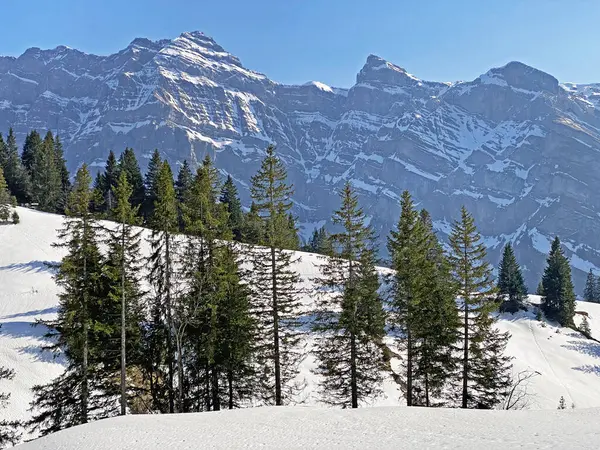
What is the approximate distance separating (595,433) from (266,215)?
16.0m

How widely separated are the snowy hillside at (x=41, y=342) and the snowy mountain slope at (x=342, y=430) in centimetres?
1122

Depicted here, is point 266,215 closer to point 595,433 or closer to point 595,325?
point 595,433

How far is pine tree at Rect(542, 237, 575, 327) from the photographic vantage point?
213 feet

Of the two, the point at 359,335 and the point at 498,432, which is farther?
the point at 359,335

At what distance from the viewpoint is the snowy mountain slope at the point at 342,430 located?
11.1 metres

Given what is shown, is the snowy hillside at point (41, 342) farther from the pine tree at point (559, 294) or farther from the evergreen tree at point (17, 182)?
the evergreen tree at point (17, 182)

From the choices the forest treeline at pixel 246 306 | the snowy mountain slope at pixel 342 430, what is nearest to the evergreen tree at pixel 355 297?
the forest treeline at pixel 246 306

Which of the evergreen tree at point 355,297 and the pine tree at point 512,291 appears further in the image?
the pine tree at point 512,291

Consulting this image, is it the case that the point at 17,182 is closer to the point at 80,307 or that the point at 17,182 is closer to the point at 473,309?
the point at 80,307

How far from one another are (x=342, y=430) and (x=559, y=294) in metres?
65.0

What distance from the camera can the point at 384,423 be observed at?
532 inches

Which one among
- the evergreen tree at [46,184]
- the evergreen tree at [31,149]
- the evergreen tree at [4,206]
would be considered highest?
the evergreen tree at [31,149]

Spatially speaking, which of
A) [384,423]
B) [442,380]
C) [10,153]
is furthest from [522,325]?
[10,153]

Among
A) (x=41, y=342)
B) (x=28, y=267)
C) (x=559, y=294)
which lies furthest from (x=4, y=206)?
(x=559, y=294)
